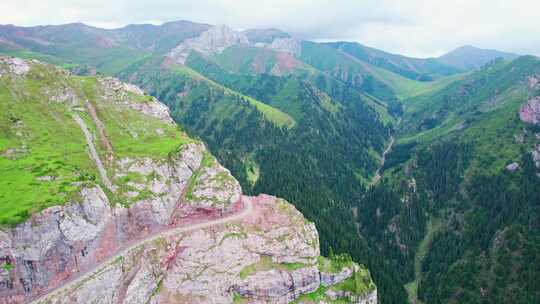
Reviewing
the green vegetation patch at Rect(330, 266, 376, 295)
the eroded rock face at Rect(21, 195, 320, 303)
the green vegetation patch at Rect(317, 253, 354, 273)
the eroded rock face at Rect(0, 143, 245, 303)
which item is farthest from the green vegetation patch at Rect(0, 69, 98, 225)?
the green vegetation patch at Rect(330, 266, 376, 295)

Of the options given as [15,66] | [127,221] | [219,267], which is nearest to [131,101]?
[15,66]

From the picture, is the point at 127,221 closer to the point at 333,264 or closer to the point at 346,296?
the point at 333,264

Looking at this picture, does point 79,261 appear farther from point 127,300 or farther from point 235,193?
point 235,193

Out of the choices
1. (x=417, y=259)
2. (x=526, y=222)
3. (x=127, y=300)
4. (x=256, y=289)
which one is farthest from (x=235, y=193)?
(x=526, y=222)

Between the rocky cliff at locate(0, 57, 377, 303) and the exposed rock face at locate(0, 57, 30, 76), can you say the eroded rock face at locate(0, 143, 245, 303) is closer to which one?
the rocky cliff at locate(0, 57, 377, 303)

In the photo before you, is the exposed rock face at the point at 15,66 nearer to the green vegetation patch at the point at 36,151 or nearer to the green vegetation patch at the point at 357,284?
the green vegetation patch at the point at 36,151
